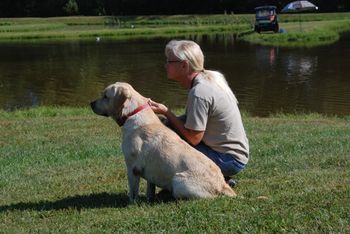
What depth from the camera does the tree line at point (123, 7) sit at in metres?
86.2

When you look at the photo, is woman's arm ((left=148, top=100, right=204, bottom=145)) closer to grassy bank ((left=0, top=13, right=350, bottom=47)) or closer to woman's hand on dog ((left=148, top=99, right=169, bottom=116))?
woman's hand on dog ((left=148, top=99, right=169, bottom=116))

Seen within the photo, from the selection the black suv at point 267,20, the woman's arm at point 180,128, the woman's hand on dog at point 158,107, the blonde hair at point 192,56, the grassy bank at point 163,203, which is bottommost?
the black suv at point 267,20

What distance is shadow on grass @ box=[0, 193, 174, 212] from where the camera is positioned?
6.56 m

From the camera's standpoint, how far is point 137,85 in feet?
87.7

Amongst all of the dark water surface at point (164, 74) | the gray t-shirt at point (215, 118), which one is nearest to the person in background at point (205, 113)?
the gray t-shirt at point (215, 118)

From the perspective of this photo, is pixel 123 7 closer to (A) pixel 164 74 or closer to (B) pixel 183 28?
(B) pixel 183 28

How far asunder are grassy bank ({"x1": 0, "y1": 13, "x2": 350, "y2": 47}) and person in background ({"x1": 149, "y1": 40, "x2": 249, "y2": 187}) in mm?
37398

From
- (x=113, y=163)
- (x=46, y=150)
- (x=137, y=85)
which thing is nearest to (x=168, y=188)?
(x=113, y=163)

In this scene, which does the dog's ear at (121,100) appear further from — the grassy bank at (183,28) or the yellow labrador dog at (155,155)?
the grassy bank at (183,28)

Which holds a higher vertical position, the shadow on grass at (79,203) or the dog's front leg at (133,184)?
the dog's front leg at (133,184)

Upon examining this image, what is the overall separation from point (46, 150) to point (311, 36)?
1517 inches

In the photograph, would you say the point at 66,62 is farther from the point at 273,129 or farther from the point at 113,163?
the point at 113,163

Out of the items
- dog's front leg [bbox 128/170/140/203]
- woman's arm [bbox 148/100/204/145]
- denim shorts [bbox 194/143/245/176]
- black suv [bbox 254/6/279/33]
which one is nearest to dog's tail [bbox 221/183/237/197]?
denim shorts [bbox 194/143/245/176]

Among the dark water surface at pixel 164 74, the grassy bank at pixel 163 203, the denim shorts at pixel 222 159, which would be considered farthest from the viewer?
the dark water surface at pixel 164 74
